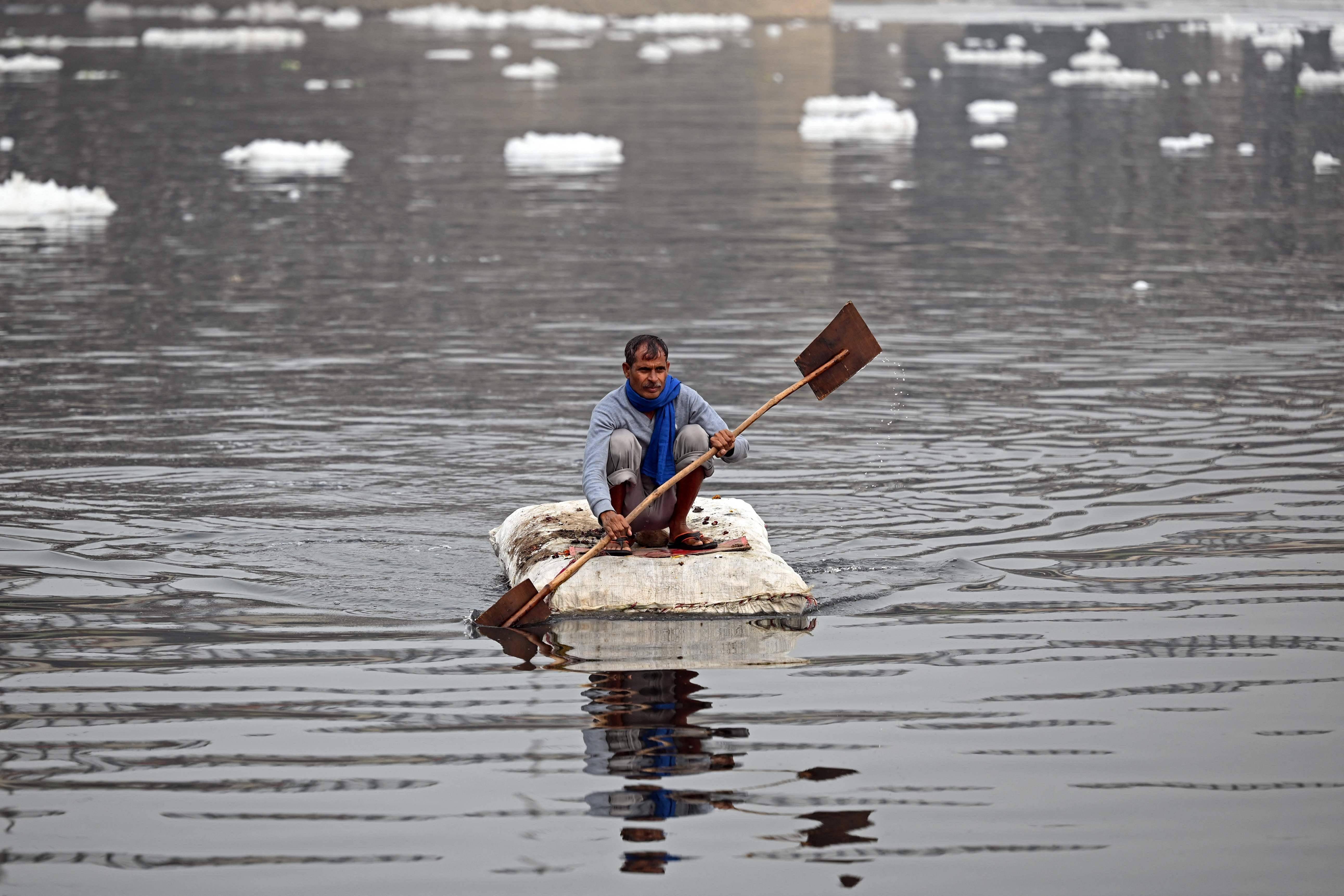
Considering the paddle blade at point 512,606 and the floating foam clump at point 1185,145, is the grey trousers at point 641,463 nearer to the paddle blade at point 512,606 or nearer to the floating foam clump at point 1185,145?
the paddle blade at point 512,606

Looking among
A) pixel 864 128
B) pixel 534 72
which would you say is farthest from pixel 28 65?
pixel 864 128

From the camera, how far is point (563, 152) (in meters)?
25.0

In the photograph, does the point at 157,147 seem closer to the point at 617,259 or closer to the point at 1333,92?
the point at 617,259

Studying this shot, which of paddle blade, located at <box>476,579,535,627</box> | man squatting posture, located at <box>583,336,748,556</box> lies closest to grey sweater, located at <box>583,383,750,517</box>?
man squatting posture, located at <box>583,336,748,556</box>

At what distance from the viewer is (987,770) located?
4.94m

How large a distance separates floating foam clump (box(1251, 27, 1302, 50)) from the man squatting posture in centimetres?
4642

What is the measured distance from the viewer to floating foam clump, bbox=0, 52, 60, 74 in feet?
137

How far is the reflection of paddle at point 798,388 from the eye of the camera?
6.23 metres

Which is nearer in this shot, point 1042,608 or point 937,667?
point 937,667

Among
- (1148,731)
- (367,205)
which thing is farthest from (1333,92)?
(1148,731)

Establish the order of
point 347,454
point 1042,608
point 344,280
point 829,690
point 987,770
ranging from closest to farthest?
point 987,770 → point 829,690 → point 1042,608 → point 347,454 → point 344,280

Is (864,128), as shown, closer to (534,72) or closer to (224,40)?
(534,72)

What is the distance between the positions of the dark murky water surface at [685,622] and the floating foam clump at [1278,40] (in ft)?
112

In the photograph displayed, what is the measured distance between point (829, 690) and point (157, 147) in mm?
22026
